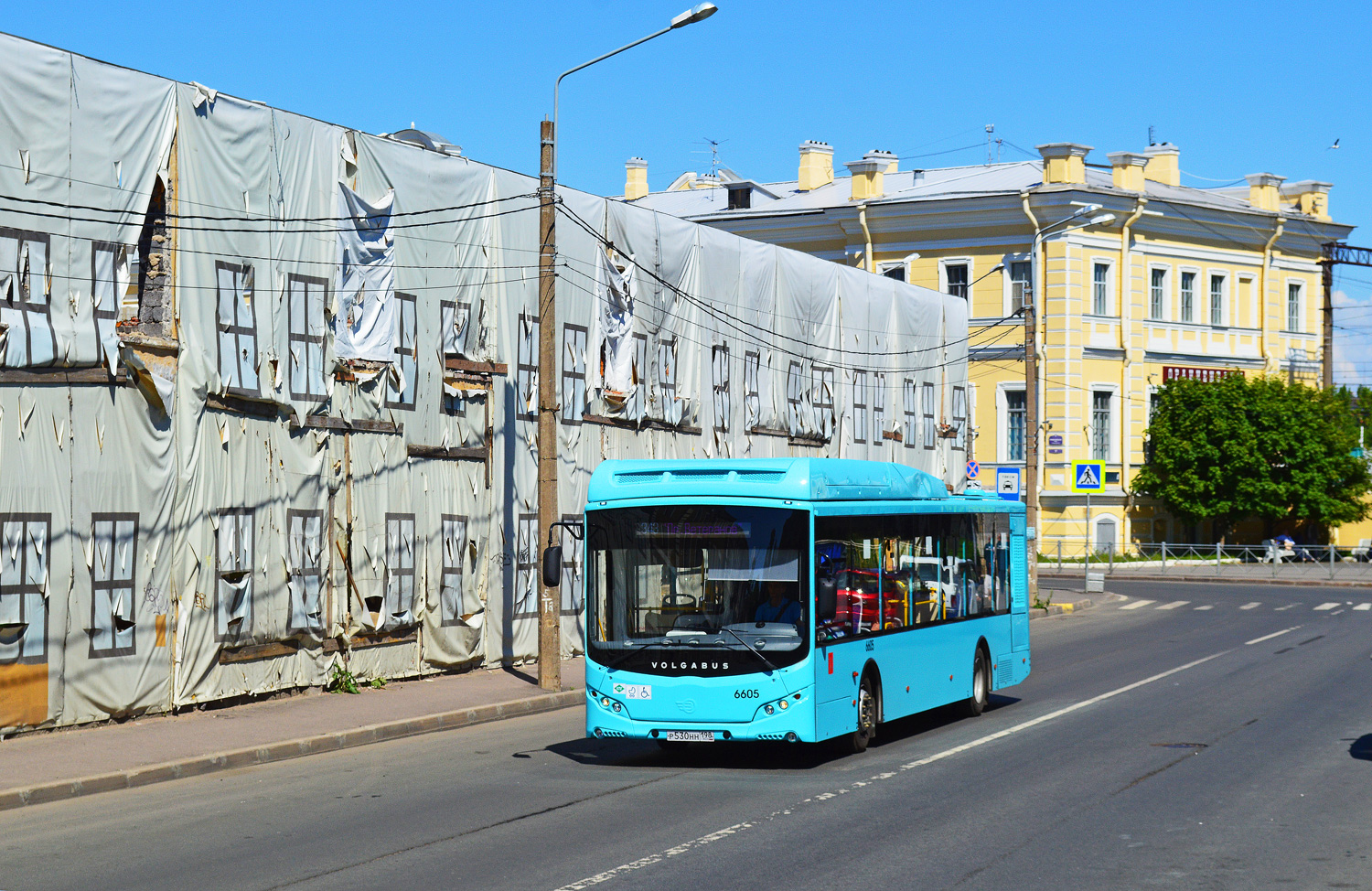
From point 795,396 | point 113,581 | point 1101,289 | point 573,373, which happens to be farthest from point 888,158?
point 113,581

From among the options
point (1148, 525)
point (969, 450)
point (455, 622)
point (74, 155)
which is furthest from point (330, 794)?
point (1148, 525)

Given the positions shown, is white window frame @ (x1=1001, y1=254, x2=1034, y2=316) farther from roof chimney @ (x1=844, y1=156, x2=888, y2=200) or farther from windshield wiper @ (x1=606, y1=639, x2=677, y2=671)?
windshield wiper @ (x1=606, y1=639, x2=677, y2=671)

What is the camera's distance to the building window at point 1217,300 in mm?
59750

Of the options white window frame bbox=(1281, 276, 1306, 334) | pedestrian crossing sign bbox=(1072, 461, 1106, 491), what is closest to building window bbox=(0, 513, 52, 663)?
pedestrian crossing sign bbox=(1072, 461, 1106, 491)

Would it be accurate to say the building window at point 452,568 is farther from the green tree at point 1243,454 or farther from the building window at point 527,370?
the green tree at point 1243,454

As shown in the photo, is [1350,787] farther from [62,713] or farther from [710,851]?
[62,713]

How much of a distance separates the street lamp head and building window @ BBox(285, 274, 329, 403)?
18.2 feet

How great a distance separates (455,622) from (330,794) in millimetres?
9646

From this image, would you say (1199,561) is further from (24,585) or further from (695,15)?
(24,585)

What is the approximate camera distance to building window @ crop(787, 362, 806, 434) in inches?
1346

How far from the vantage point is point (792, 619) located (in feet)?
44.7

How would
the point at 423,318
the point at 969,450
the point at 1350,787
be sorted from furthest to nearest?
the point at 969,450 → the point at 423,318 → the point at 1350,787

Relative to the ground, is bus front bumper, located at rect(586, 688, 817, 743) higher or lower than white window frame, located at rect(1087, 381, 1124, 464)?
lower

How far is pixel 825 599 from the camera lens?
13633 mm
